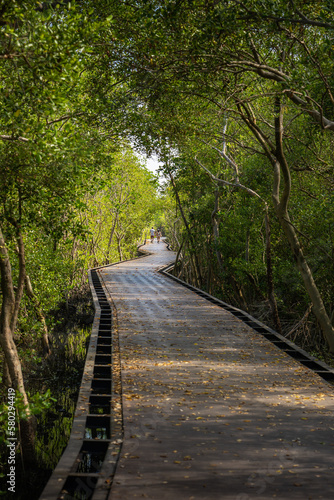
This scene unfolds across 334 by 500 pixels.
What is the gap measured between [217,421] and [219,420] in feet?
0.13

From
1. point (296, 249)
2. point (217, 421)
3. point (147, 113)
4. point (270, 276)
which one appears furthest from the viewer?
point (270, 276)

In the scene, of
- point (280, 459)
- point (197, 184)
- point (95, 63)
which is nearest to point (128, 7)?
point (95, 63)

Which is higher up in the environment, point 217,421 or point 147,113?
point 147,113

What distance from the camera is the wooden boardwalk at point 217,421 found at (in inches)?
157

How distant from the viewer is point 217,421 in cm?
541

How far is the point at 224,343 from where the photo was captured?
927cm

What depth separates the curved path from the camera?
4.00 meters

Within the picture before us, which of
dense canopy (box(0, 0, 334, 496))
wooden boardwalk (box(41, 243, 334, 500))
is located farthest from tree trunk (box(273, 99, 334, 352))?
wooden boardwalk (box(41, 243, 334, 500))

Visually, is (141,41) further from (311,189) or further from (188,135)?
(311,189)

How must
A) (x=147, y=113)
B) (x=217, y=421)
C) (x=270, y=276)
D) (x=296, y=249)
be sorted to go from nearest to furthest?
1. (x=217, y=421)
2. (x=296, y=249)
3. (x=147, y=113)
4. (x=270, y=276)

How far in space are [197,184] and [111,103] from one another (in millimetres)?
14408

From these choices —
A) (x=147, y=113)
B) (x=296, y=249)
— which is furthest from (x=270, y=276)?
(x=147, y=113)

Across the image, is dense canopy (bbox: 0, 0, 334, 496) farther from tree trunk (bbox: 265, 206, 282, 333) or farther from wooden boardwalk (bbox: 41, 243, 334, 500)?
wooden boardwalk (bbox: 41, 243, 334, 500)

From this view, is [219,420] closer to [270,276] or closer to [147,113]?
[270,276]
